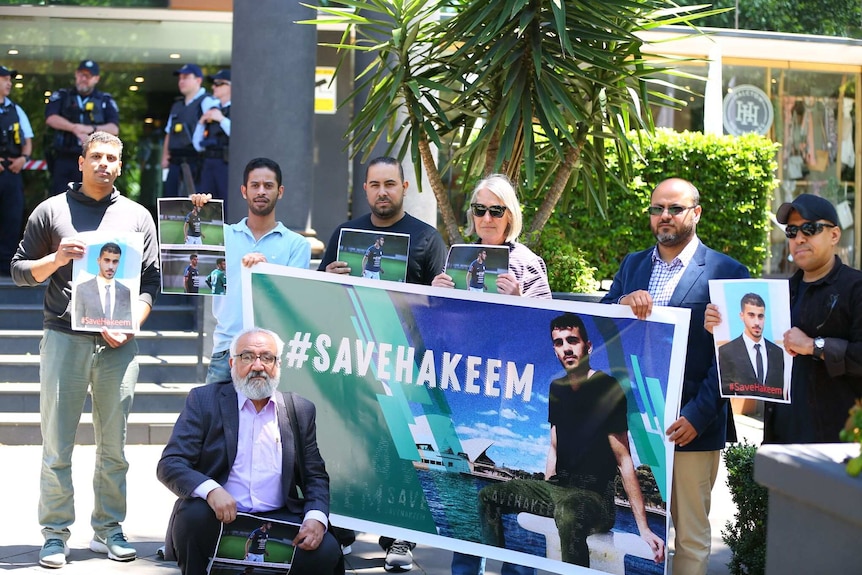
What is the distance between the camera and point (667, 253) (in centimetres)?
545

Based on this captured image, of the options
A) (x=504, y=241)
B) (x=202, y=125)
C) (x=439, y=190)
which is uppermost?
(x=202, y=125)

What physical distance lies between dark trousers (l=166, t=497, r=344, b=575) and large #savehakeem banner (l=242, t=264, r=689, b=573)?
0.87 meters

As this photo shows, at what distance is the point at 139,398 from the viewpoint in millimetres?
9680

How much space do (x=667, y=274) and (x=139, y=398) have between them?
221 inches

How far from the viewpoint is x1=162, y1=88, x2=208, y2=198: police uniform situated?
12609 mm

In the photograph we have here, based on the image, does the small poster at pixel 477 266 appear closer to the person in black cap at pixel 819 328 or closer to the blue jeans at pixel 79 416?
the person in black cap at pixel 819 328

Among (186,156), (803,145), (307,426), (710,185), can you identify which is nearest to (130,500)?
(307,426)

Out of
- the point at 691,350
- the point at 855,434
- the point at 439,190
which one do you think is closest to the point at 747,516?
the point at 691,350

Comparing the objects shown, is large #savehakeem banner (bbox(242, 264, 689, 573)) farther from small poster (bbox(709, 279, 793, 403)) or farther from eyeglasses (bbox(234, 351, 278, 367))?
eyeglasses (bbox(234, 351, 278, 367))

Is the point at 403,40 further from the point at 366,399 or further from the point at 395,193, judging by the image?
the point at 366,399

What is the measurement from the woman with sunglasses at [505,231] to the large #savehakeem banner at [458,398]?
0.36 ft

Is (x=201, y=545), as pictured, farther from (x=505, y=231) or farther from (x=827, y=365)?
(x=827, y=365)

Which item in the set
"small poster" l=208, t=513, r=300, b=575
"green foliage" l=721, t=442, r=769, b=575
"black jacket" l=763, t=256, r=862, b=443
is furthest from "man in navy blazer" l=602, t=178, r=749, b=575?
"small poster" l=208, t=513, r=300, b=575

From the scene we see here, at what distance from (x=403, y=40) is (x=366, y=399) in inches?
117
